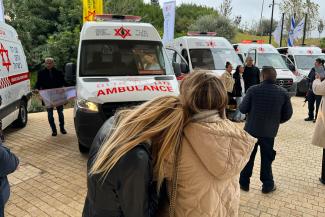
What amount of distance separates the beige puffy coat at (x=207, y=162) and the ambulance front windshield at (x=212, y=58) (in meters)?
8.99

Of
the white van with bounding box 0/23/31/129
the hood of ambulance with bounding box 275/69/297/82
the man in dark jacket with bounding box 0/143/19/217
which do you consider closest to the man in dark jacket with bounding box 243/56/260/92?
the hood of ambulance with bounding box 275/69/297/82

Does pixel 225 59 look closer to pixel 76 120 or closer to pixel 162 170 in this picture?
pixel 76 120

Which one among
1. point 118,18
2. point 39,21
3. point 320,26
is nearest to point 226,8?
point 320,26

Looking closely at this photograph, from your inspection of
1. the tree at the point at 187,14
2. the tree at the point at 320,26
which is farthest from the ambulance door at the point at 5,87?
the tree at the point at 320,26

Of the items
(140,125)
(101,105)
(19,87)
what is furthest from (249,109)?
(19,87)

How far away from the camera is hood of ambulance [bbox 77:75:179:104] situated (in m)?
5.17

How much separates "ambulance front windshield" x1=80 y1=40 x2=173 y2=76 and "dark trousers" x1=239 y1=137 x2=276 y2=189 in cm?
249

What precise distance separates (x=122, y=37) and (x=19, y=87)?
3.00 m

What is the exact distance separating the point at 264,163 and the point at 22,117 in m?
6.08

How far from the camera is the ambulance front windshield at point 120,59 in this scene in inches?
239

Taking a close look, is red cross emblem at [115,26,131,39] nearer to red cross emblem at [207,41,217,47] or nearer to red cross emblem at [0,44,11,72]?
red cross emblem at [0,44,11,72]

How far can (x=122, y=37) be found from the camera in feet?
20.9

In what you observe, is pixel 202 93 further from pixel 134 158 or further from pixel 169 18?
pixel 169 18

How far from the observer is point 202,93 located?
63.7 inches
